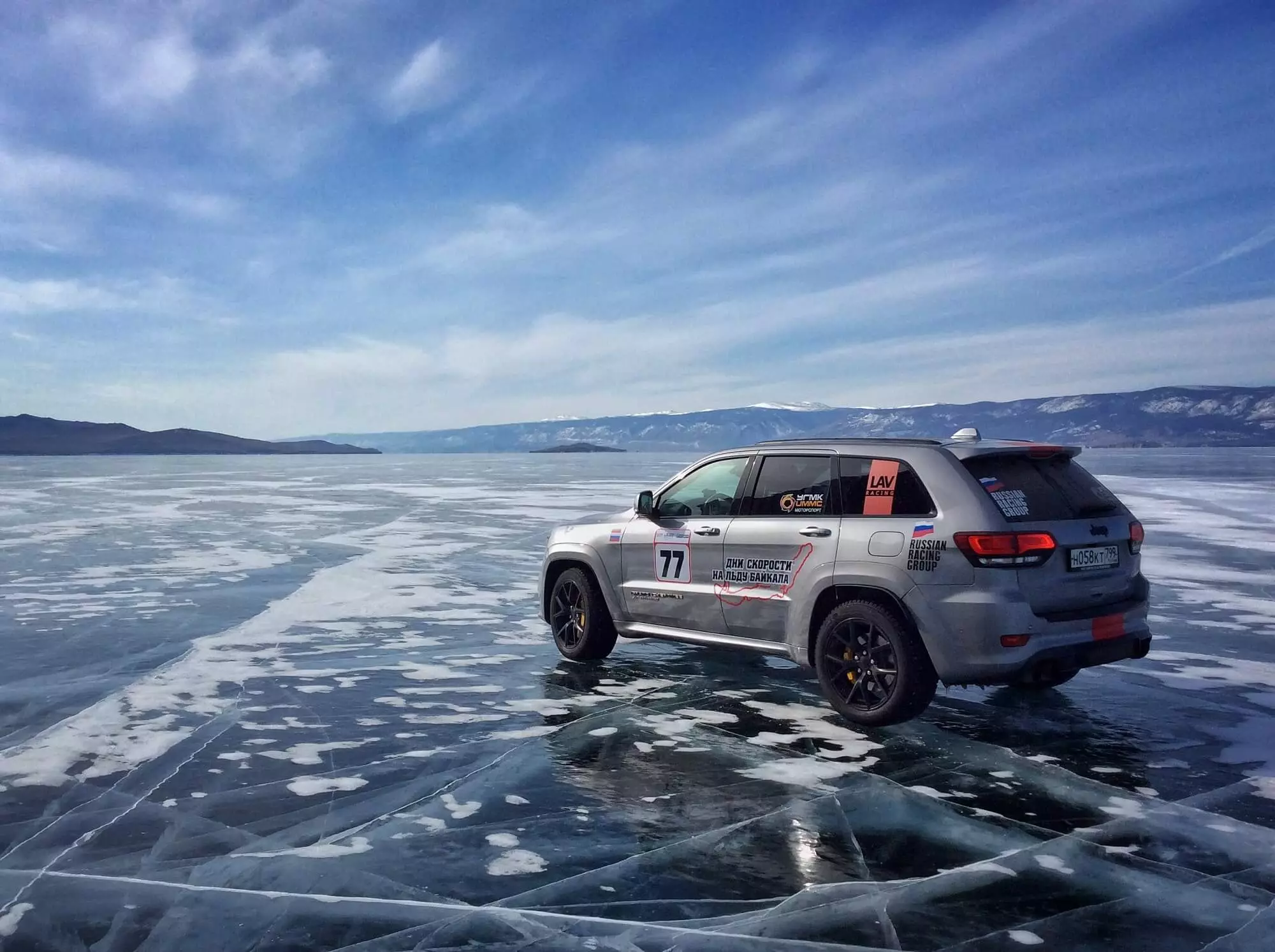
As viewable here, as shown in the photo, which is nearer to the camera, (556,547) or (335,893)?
Result: (335,893)

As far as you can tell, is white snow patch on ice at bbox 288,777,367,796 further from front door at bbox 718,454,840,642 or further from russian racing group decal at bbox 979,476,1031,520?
russian racing group decal at bbox 979,476,1031,520

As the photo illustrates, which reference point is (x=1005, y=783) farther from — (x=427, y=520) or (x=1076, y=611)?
(x=427, y=520)

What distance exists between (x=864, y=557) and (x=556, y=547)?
3.13 metres

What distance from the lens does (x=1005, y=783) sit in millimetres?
5230

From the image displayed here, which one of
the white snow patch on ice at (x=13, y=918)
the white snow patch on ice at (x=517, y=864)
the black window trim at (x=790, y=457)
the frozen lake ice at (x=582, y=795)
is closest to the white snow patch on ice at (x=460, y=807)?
the frozen lake ice at (x=582, y=795)

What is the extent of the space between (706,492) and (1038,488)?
240 cm

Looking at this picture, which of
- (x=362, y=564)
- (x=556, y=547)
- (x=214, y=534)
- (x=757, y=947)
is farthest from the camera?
(x=214, y=534)

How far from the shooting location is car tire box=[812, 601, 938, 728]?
5.88 m

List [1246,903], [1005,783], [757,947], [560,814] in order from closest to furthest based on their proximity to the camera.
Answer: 1. [757,947]
2. [1246,903]
3. [560,814]
4. [1005,783]

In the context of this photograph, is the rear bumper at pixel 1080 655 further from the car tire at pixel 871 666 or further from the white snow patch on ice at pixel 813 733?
the white snow patch on ice at pixel 813 733

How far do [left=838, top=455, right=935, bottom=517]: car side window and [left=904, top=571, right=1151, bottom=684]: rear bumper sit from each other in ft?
1.69

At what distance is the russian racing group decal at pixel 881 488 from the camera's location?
20.1 feet

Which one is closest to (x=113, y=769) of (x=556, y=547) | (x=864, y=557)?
(x=556, y=547)

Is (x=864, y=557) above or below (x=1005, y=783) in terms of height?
above
